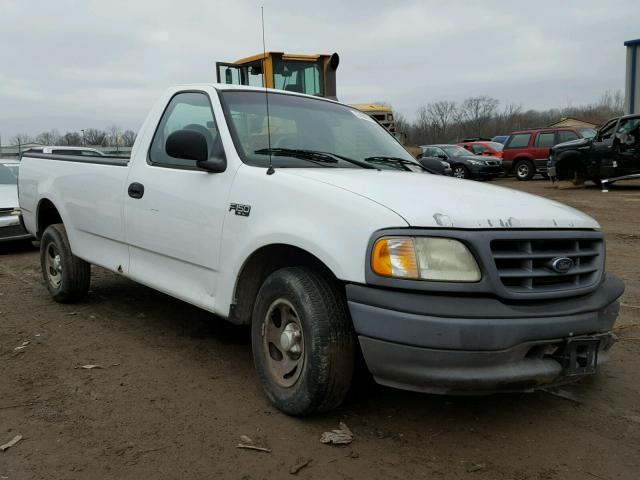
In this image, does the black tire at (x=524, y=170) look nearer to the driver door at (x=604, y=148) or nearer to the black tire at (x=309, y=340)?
the driver door at (x=604, y=148)

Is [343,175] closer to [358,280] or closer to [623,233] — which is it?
[358,280]

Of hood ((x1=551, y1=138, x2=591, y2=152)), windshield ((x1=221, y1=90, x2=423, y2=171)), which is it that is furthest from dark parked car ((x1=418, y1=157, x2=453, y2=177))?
hood ((x1=551, y1=138, x2=591, y2=152))

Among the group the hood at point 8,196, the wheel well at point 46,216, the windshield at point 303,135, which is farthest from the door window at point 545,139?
the wheel well at point 46,216

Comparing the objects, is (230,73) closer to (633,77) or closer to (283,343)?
(283,343)

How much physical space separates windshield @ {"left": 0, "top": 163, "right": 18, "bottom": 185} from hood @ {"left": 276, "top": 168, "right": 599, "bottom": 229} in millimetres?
8774

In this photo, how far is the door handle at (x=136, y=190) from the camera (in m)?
4.11

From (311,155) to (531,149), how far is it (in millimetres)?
18833

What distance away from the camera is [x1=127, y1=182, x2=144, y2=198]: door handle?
4.11 m

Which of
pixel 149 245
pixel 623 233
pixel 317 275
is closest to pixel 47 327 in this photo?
pixel 149 245

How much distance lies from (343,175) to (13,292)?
4.60 m

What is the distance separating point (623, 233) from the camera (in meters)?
9.02

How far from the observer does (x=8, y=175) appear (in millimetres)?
10430

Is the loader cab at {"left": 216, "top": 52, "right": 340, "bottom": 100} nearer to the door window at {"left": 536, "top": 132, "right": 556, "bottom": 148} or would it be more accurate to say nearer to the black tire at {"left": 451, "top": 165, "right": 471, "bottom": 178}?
the black tire at {"left": 451, "top": 165, "right": 471, "bottom": 178}

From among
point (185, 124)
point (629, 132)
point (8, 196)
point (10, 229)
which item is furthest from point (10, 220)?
point (629, 132)
